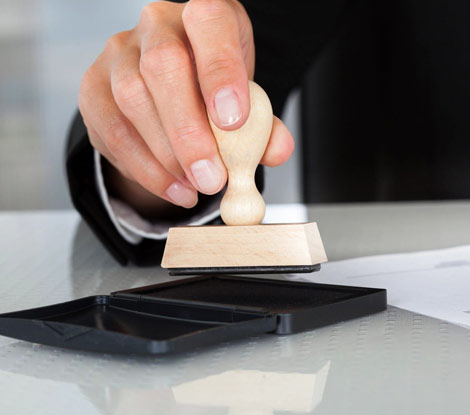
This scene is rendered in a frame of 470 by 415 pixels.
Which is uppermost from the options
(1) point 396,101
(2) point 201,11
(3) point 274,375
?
(1) point 396,101

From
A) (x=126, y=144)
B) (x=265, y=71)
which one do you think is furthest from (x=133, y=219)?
(x=265, y=71)

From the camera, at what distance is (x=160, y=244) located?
820 mm

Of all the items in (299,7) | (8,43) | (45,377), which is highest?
(8,43)

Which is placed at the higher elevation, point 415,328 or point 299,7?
point 299,7

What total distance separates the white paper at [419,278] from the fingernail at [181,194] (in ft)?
0.42

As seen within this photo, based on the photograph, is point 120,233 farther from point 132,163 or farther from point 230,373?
point 230,373

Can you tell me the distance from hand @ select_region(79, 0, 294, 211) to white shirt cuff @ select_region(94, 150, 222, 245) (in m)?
0.09

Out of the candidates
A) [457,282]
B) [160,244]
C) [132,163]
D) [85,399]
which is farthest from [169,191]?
[85,399]

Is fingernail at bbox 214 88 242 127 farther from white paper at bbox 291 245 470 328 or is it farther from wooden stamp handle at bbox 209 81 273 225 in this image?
white paper at bbox 291 245 470 328

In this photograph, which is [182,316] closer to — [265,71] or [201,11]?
[201,11]

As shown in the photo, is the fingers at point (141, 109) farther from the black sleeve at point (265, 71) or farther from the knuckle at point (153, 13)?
the black sleeve at point (265, 71)

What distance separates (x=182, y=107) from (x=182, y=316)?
0.67ft

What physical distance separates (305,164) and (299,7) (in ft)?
6.79

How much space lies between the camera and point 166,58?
576mm
